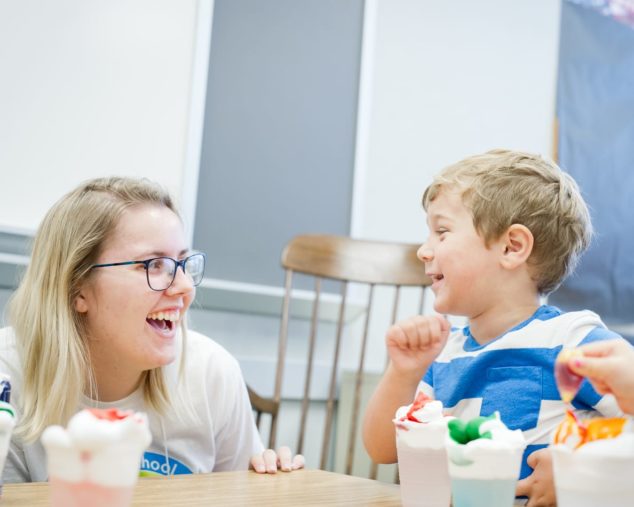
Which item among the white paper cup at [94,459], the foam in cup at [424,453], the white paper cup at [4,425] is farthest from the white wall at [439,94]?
the white paper cup at [94,459]

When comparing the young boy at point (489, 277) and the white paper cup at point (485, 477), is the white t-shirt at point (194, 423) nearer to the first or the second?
the young boy at point (489, 277)

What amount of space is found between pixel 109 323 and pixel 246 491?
0.46 meters

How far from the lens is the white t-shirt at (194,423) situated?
47.9 inches

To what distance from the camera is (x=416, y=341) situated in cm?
110

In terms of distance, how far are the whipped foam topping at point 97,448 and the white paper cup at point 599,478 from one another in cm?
33

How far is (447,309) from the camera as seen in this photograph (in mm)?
1268

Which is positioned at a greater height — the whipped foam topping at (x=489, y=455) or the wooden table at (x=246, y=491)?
the whipped foam topping at (x=489, y=455)

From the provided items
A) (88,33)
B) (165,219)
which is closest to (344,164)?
(88,33)

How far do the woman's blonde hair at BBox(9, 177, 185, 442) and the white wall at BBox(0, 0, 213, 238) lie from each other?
2.07ft

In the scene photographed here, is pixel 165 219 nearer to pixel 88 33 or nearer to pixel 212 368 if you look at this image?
pixel 212 368

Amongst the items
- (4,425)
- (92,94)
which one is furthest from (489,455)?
(92,94)

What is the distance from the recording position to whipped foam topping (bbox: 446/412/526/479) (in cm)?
66

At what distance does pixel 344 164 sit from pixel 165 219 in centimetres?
124

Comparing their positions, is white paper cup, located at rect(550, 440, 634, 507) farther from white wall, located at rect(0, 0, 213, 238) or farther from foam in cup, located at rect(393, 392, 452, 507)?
white wall, located at rect(0, 0, 213, 238)
